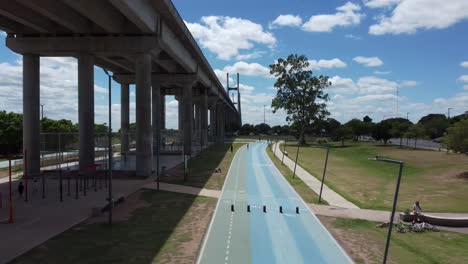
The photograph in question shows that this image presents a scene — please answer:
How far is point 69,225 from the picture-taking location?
20.6 metres

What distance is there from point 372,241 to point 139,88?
25199 mm

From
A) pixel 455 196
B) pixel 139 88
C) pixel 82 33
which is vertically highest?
pixel 82 33

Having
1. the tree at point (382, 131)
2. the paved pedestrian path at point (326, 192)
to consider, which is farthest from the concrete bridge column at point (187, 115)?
the tree at point (382, 131)

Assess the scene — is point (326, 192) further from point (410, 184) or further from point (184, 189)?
point (410, 184)

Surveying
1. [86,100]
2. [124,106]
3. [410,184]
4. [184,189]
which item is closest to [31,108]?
[86,100]

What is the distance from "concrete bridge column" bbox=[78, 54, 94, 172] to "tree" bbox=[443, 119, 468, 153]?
115 ft

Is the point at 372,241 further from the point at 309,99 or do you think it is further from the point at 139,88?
the point at 309,99

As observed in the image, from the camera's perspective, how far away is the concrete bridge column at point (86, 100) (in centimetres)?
3922

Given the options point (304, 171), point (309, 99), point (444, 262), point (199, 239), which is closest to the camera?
point (444, 262)

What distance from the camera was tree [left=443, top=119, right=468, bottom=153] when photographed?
4753 cm

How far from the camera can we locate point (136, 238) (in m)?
18.4

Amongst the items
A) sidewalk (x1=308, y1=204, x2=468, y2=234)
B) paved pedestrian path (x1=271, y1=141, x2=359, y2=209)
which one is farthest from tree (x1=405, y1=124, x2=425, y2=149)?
sidewalk (x1=308, y1=204, x2=468, y2=234)

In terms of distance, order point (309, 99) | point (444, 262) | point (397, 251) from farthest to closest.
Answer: point (309, 99)
point (397, 251)
point (444, 262)

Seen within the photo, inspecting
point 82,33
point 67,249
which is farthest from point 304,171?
point 67,249
